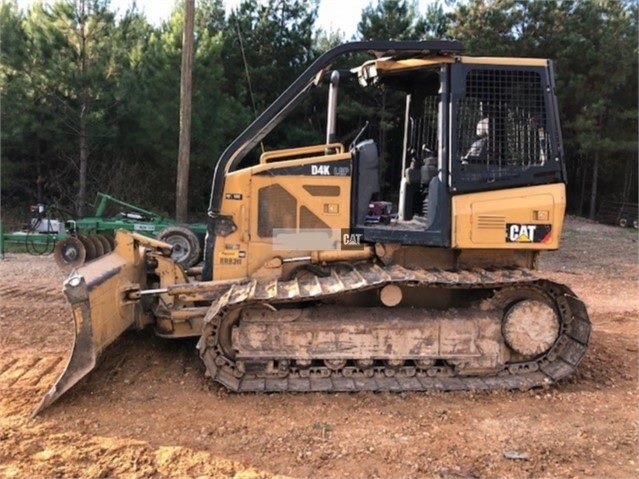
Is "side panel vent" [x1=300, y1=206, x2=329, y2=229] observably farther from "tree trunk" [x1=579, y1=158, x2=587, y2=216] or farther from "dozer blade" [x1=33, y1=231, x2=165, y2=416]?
"tree trunk" [x1=579, y1=158, x2=587, y2=216]

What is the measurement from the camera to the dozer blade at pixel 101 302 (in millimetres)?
4324

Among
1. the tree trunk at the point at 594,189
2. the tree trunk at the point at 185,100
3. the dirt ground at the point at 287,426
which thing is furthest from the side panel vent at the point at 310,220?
the tree trunk at the point at 594,189

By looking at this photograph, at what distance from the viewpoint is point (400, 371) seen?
15.9 ft

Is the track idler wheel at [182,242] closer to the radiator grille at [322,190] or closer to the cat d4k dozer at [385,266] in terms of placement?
the cat d4k dozer at [385,266]

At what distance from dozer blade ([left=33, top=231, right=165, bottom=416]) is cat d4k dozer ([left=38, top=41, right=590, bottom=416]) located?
0.06ft

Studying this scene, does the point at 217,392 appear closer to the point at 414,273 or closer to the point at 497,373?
the point at 414,273

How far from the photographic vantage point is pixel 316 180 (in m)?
5.14

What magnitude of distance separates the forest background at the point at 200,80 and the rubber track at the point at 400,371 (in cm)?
830

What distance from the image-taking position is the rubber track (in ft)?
15.2

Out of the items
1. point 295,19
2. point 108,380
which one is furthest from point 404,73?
point 295,19

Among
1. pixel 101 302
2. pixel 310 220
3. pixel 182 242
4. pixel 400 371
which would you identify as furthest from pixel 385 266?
pixel 182 242

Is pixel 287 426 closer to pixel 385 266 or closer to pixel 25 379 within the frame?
pixel 385 266

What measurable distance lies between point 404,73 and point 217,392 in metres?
3.29

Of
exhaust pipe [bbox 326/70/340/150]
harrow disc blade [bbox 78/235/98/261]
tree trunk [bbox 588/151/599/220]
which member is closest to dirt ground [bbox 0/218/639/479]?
harrow disc blade [bbox 78/235/98/261]
